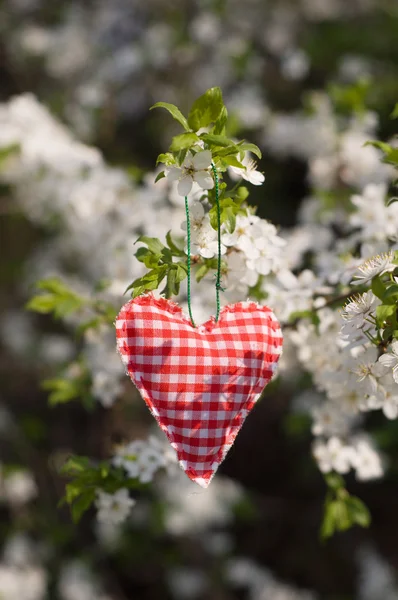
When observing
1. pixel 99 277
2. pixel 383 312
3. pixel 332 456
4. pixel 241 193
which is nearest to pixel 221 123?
pixel 241 193

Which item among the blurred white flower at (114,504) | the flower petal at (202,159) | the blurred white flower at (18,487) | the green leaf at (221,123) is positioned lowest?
the blurred white flower at (18,487)

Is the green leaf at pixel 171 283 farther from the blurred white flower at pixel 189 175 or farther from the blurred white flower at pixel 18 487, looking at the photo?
the blurred white flower at pixel 18 487

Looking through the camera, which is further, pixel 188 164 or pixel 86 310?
pixel 86 310

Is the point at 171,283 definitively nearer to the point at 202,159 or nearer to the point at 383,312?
the point at 202,159

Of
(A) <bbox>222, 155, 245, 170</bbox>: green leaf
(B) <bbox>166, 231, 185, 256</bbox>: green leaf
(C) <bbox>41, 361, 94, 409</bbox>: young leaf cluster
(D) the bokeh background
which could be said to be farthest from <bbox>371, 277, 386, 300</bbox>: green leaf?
(D) the bokeh background

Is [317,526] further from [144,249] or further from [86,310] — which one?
[144,249]

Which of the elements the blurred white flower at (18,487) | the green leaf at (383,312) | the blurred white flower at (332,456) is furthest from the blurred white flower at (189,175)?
the blurred white flower at (18,487)

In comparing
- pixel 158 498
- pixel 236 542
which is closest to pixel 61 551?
pixel 158 498
